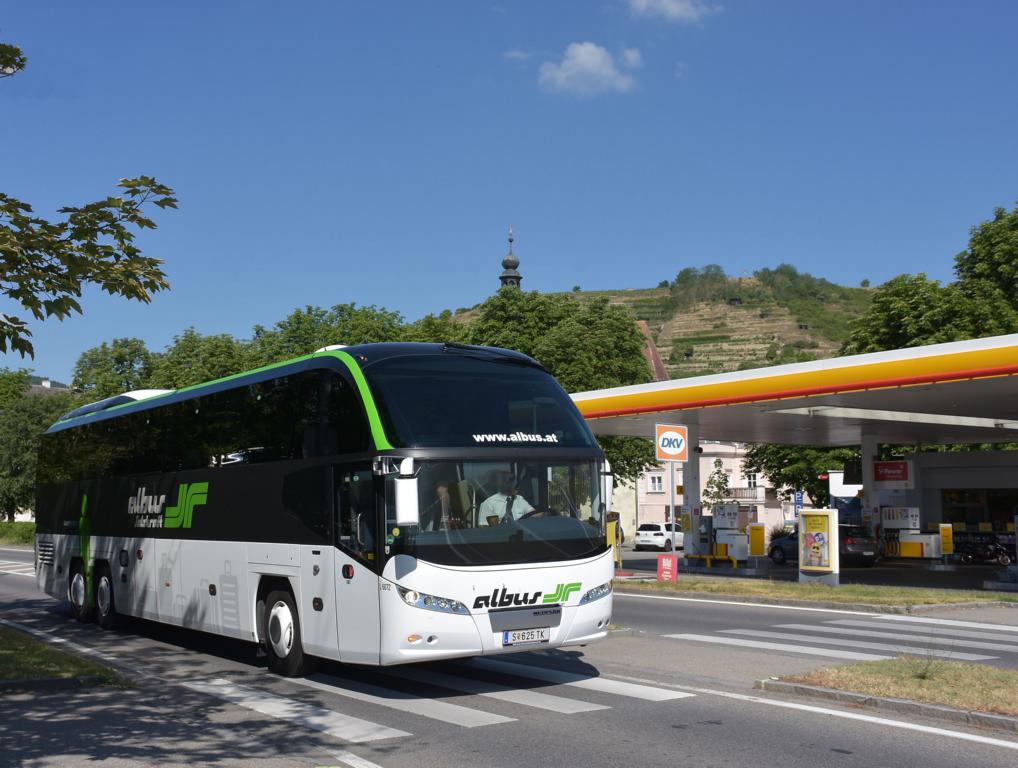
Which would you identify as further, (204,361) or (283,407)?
(204,361)

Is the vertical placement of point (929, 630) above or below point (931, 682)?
below

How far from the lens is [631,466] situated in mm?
54156

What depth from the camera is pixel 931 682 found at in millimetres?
9859

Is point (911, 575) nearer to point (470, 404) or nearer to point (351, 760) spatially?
point (470, 404)

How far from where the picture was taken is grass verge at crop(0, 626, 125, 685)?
10.9 metres

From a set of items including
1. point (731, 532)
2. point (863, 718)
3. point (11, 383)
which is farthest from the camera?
point (11, 383)

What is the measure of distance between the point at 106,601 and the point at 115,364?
63576 mm

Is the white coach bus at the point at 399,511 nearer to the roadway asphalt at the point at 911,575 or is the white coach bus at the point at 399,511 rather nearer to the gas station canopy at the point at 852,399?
the gas station canopy at the point at 852,399

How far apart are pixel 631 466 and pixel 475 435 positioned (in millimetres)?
44378

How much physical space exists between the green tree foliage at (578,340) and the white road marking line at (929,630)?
34.5 m

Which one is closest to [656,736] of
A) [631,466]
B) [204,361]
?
[631,466]

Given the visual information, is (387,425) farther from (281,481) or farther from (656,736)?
(656,736)

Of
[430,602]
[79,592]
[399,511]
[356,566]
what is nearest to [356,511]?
[356,566]

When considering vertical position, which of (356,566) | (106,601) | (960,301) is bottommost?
(106,601)
